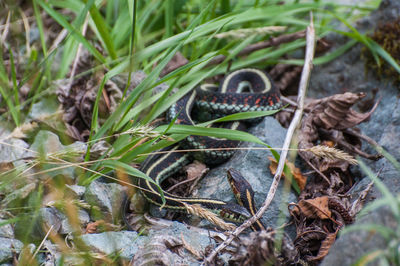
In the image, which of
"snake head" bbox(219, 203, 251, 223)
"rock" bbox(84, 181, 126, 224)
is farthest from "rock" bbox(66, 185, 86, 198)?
"snake head" bbox(219, 203, 251, 223)

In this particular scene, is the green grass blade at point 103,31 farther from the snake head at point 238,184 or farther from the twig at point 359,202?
the twig at point 359,202

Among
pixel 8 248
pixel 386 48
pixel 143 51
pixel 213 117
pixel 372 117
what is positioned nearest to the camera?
pixel 8 248

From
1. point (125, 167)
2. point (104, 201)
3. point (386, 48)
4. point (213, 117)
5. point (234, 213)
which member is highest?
point (386, 48)

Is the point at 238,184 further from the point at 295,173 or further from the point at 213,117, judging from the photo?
the point at 213,117

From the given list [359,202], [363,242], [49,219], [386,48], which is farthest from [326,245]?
[386,48]

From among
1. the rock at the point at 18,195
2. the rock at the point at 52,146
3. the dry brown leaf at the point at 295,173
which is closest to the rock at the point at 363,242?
the dry brown leaf at the point at 295,173
